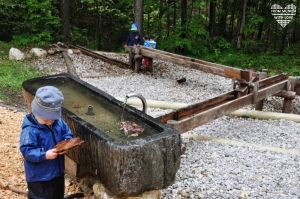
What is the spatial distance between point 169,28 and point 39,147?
1388 centimetres

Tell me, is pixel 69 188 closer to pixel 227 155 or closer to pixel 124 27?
pixel 227 155

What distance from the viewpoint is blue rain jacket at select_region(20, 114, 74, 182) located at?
2.58m

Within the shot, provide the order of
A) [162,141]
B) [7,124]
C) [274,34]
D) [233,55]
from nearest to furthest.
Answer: [162,141] → [7,124] → [233,55] → [274,34]

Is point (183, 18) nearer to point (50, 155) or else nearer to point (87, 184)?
point (87, 184)

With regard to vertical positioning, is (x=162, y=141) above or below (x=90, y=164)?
above

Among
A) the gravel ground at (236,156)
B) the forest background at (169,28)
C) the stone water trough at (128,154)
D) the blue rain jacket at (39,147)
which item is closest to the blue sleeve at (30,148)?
the blue rain jacket at (39,147)

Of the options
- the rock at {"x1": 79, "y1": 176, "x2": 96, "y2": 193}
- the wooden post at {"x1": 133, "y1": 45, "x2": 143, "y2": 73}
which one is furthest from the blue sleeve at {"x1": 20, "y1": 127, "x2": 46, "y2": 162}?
the wooden post at {"x1": 133, "y1": 45, "x2": 143, "y2": 73}

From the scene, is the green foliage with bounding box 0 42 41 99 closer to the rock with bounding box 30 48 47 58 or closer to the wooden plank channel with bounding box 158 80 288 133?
the rock with bounding box 30 48 47 58

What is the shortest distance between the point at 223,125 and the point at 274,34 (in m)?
13.1

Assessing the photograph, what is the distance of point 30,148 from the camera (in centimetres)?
258

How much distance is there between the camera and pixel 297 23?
15250 mm

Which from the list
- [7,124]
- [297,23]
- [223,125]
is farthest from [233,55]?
[7,124]

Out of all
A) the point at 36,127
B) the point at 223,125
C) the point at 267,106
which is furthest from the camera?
the point at 267,106

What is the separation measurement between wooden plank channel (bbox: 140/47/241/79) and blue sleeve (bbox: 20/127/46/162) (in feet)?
21.5
